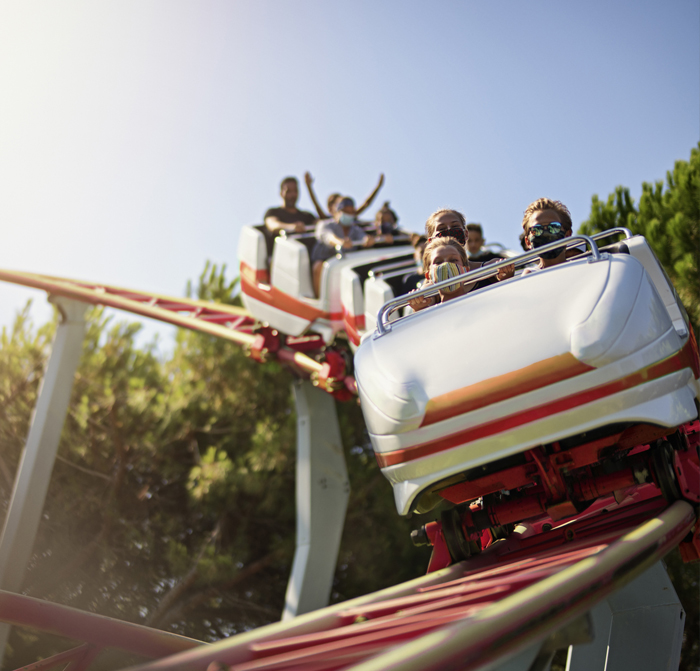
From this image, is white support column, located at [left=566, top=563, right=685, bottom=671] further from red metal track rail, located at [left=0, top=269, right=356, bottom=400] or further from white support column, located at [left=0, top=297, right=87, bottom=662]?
white support column, located at [left=0, top=297, right=87, bottom=662]

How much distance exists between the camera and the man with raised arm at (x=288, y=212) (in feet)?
19.1

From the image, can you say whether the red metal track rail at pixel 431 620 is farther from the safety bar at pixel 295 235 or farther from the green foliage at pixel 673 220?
the green foliage at pixel 673 220

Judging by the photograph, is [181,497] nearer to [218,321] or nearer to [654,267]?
[218,321]

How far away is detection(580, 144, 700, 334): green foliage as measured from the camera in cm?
666

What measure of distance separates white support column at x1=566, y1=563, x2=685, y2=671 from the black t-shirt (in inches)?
174

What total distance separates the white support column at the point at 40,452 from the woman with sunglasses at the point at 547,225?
412 centimetres

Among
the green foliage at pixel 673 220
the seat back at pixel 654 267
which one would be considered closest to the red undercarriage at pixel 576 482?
the seat back at pixel 654 267

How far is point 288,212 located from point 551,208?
3746 mm

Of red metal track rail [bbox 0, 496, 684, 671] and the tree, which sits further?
the tree

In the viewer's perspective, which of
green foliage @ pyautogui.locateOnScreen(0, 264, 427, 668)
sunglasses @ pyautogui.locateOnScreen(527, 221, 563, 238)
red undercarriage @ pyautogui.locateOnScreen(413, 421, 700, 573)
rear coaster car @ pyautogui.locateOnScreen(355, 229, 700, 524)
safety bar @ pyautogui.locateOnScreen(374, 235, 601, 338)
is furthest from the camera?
green foliage @ pyautogui.locateOnScreen(0, 264, 427, 668)

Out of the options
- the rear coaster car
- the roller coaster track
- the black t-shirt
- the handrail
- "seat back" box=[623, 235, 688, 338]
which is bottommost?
the roller coaster track

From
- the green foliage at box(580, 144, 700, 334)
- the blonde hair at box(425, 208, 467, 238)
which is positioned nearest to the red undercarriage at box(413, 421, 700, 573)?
the blonde hair at box(425, 208, 467, 238)

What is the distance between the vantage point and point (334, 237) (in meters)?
5.04

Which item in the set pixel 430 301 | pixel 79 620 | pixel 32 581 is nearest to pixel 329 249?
pixel 430 301
